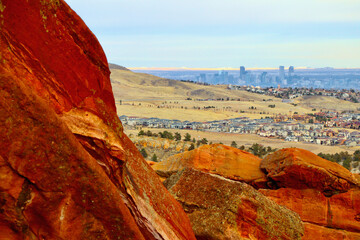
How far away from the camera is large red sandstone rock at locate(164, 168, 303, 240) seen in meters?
13.3

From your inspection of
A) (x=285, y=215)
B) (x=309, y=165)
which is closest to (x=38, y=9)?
(x=285, y=215)

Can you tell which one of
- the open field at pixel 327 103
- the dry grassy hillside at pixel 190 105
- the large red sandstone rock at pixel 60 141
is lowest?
the open field at pixel 327 103

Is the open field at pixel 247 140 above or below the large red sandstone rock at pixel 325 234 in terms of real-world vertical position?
below

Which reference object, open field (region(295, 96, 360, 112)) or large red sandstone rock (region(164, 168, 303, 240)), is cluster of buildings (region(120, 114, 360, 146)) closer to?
large red sandstone rock (region(164, 168, 303, 240))

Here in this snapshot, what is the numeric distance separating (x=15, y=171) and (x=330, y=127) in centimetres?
9509

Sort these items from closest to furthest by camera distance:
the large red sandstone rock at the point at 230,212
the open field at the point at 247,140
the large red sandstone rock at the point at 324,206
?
the large red sandstone rock at the point at 230,212 → the large red sandstone rock at the point at 324,206 → the open field at the point at 247,140

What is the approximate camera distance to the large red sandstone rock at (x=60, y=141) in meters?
6.54

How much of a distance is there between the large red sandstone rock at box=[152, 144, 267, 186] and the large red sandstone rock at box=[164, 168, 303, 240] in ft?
12.9

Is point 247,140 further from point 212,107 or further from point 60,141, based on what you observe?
point 212,107

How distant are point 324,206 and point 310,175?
1.49 metres

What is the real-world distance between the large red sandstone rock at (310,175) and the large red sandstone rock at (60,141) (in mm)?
9259

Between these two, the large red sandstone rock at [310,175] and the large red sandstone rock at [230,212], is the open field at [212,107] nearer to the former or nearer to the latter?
the large red sandstone rock at [310,175]

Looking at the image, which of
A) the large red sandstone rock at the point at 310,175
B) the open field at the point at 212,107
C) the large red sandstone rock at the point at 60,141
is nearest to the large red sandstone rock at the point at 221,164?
the large red sandstone rock at the point at 310,175

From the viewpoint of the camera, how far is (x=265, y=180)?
19297 mm
